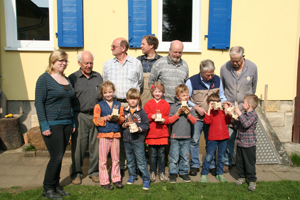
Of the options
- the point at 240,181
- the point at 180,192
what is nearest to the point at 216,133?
the point at 240,181

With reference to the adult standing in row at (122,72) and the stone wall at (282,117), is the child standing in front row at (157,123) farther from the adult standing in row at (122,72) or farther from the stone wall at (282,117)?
the stone wall at (282,117)

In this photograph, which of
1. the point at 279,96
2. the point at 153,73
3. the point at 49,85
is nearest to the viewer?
the point at 49,85

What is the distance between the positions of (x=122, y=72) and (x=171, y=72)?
0.75 metres

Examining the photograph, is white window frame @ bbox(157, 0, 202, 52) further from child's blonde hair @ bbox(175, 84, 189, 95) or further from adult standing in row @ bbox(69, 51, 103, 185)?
adult standing in row @ bbox(69, 51, 103, 185)

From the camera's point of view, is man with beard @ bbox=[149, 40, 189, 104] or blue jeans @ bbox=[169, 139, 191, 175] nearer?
blue jeans @ bbox=[169, 139, 191, 175]

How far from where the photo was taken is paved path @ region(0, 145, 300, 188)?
3767 millimetres

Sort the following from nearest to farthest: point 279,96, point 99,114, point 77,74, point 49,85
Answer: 1. point 49,85
2. point 99,114
3. point 77,74
4. point 279,96

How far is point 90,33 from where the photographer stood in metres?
5.43

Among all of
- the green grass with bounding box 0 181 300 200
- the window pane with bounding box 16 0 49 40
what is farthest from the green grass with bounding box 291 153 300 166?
the window pane with bounding box 16 0 49 40

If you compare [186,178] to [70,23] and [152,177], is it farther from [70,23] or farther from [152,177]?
[70,23]

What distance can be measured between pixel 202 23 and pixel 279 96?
97.1 inches

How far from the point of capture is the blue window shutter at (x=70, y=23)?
17.3ft

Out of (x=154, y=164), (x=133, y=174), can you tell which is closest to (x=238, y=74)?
(x=154, y=164)

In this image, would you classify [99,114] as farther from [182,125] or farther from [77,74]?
[182,125]
